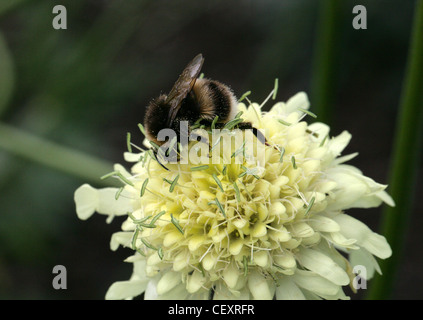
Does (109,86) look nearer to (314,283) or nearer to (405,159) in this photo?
(405,159)

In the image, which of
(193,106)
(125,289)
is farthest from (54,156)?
(193,106)

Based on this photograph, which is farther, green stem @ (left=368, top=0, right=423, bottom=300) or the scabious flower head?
green stem @ (left=368, top=0, right=423, bottom=300)

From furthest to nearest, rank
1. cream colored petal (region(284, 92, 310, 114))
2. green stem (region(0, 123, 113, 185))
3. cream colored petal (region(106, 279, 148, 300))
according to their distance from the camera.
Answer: green stem (region(0, 123, 113, 185)) < cream colored petal (region(284, 92, 310, 114)) < cream colored petal (region(106, 279, 148, 300))

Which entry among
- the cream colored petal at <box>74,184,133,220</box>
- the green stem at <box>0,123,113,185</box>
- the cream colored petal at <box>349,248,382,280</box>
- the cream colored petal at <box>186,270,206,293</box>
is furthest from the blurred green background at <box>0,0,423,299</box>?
the cream colored petal at <box>349,248,382,280</box>

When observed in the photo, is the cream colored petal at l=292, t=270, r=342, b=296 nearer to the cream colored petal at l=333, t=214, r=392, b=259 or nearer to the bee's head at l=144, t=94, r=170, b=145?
the cream colored petal at l=333, t=214, r=392, b=259

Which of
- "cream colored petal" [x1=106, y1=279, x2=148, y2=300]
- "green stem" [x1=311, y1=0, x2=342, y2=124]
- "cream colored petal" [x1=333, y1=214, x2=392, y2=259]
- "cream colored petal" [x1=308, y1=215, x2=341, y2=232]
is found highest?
"green stem" [x1=311, y1=0, x2=342, y2=124]

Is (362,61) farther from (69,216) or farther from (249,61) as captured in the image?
(69,216)

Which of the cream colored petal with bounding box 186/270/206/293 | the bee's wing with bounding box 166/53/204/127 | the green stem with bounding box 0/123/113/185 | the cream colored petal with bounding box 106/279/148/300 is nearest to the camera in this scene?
the bee's wing with bounding box 166/53/204/127
